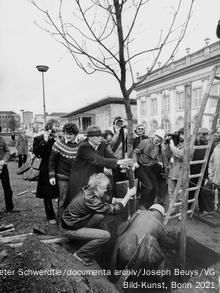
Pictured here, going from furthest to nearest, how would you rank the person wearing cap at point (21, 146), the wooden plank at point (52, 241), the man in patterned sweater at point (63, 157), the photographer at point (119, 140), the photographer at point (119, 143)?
the person wearing cap at point (21, 146) < the photographer at point (119, 140) < the photographer at point (119, 143) < the man in patterned sweater at point (63, 157) < the wooden plank at point (52, 241)

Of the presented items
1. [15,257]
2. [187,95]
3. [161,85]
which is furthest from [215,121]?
[161,85]

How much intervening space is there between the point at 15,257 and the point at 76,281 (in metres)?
0.76

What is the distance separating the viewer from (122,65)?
2920 mm

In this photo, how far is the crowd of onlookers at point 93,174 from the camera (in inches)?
106

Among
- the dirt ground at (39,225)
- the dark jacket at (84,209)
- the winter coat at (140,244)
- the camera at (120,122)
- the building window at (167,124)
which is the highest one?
the building window at (167,124)

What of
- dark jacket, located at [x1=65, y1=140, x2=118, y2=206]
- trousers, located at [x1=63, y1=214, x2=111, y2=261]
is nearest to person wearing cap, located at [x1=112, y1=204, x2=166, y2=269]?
trousers, located at [x1=63, y1=214, x2=111, y2=261]

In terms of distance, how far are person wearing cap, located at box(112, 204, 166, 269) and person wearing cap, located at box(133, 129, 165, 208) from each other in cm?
189

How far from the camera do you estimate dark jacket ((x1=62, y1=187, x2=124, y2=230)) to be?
2.65m

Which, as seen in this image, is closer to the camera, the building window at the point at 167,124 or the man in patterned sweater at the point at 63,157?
the man in patterned sweater at the point at 63,157

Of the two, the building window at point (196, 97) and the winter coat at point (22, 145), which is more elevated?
the building window at point (196, 97)

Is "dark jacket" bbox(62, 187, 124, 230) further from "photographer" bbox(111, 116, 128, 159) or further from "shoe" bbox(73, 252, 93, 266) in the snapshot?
"photographer" bbox(111, 116, 128, 159)

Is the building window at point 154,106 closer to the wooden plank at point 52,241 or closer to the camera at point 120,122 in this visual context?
the camera at point 120,122

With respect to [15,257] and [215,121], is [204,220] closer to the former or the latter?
[215,121]

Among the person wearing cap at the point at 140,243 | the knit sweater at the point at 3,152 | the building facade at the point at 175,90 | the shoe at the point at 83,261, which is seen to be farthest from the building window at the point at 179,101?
the shoe at the point at 83,261
